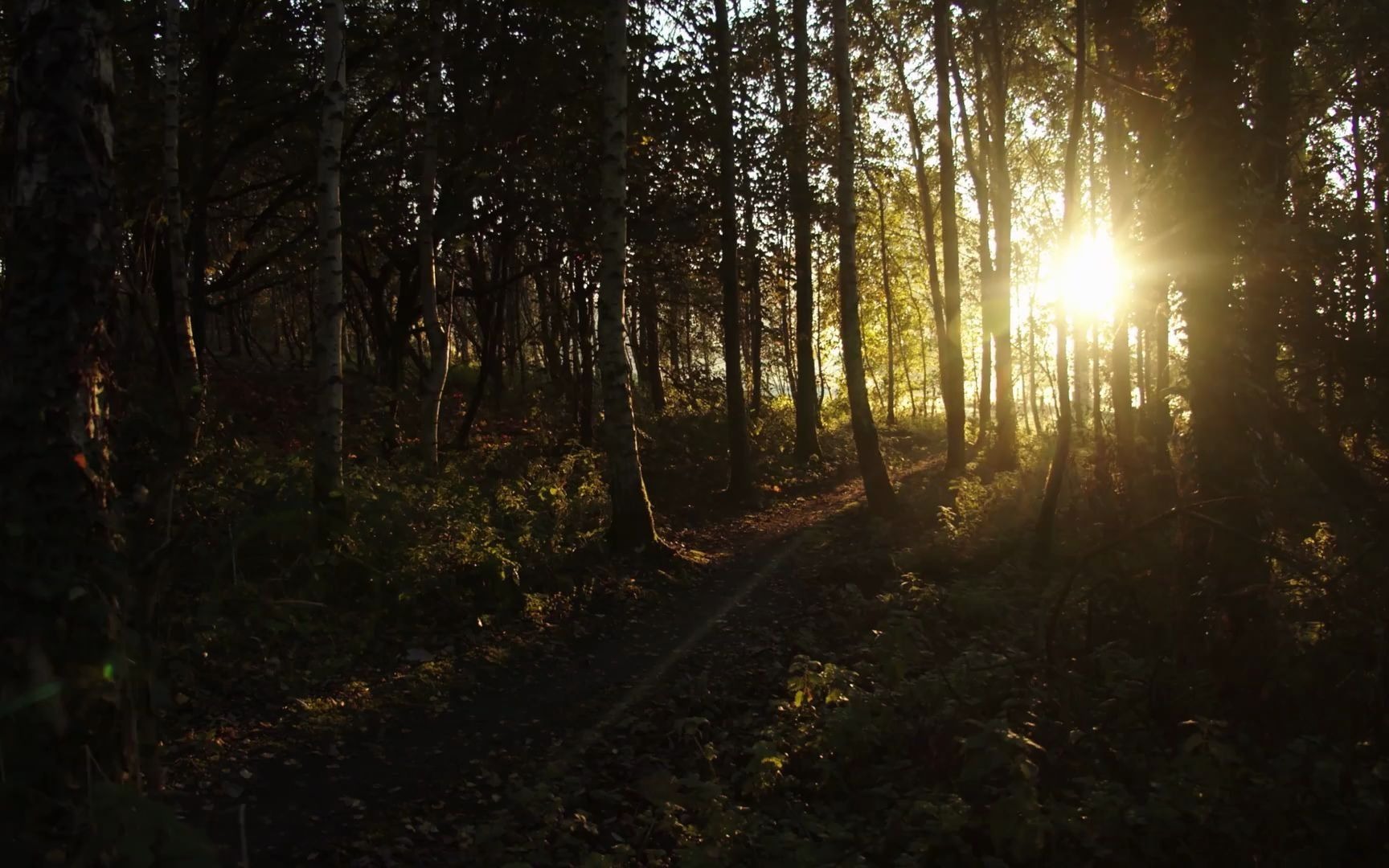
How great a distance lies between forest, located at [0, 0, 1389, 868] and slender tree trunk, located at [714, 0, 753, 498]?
3.4 inches

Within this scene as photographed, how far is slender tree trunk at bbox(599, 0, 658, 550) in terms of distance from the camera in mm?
11625

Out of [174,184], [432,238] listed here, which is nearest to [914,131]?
[432,238]

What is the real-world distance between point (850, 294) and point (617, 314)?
16.2 feet

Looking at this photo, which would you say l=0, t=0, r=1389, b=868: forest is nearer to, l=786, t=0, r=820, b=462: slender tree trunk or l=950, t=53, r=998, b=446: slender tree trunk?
l=786, t=0, r=820, b=462: slender tree trunk

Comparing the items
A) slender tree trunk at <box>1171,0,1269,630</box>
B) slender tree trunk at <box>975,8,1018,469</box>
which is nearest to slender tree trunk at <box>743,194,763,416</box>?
slender tree trunk at <box>975,8,1018,469</box>

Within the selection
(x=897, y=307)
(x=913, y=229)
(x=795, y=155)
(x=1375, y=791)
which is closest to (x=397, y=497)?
(x=1375, y=791)

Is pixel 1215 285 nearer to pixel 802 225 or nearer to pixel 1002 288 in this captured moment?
pixel 802 225

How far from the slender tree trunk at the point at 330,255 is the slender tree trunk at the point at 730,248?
7.84 meters

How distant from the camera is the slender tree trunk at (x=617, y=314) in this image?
38.1 feet

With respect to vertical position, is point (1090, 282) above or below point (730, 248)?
below

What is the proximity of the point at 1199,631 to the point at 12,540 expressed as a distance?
24.9ft

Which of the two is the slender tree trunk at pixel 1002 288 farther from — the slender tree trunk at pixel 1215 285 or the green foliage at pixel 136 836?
the green foliage at pixel 136 836

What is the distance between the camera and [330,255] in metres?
10.7

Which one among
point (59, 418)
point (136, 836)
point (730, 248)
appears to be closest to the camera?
point (136, 836)
